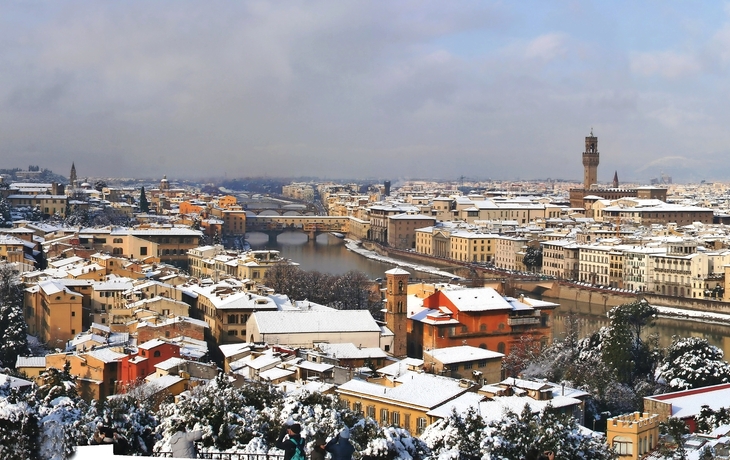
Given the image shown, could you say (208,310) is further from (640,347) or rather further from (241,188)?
(241,188)

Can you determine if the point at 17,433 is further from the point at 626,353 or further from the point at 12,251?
the point at 12,251

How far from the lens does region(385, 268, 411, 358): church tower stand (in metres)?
11.0

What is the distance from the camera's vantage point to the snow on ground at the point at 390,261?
23.6 metres

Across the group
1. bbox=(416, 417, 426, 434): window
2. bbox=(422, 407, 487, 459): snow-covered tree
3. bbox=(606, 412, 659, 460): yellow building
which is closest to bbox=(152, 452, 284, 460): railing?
bbox=(422, 407, 487, 459): snow-covered tree

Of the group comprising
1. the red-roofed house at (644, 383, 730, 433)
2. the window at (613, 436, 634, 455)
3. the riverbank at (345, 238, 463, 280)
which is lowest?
the riverbank at (345, 238, 463, 280)

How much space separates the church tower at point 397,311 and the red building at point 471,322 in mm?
336

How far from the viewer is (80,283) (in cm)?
1232

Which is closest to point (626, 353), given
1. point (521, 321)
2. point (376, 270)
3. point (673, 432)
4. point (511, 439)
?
point (521, 321)

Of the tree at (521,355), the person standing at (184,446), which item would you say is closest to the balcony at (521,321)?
the tree at (521,355)

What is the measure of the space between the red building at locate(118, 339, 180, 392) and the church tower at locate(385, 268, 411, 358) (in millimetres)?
2979

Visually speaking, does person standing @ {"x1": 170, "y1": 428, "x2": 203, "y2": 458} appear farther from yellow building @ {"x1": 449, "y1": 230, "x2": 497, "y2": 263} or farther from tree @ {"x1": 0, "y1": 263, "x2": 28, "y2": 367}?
yellow building @ {"x1": 449, "y1": 230, "x2": 497, "y2": 263}

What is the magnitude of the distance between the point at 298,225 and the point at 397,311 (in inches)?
1011

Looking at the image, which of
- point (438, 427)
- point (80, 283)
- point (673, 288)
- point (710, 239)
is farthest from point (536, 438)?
point (710, 239)

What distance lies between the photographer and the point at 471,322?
11.6 meters
